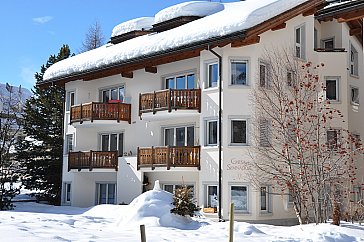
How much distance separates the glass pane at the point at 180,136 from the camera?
24.4 m

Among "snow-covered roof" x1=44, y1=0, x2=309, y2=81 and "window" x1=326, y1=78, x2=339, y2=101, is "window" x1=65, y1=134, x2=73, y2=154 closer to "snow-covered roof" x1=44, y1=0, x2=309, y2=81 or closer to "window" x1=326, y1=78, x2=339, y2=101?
"snow-covered roof" x1=44, y1=0, x2=309, y2=81

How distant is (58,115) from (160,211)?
654 inches

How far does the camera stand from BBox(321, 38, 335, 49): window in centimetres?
2674

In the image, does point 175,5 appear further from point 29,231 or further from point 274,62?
point 29,231

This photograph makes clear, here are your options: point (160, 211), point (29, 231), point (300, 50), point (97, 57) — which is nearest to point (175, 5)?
point (97, 57)

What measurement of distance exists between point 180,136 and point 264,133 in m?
4.51

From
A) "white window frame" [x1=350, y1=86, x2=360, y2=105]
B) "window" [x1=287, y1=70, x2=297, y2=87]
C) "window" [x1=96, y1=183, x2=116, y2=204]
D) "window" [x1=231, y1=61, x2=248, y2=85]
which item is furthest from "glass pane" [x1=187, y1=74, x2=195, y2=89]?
"white window frame" [x1=350, y1=86, x2=360, y2=105]

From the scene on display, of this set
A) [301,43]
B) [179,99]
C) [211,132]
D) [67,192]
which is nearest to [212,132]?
[211,132]

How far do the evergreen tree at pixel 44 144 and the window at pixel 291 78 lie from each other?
15.5 meters

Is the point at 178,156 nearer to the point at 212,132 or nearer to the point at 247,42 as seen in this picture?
the point at 212,132

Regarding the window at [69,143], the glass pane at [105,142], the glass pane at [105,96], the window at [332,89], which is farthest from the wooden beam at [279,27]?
the window at [69,143]

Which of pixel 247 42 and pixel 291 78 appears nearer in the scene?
pixel 247 42

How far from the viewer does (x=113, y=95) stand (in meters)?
28.2

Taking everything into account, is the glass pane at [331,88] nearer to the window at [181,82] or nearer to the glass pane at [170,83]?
the window at [181,82]
